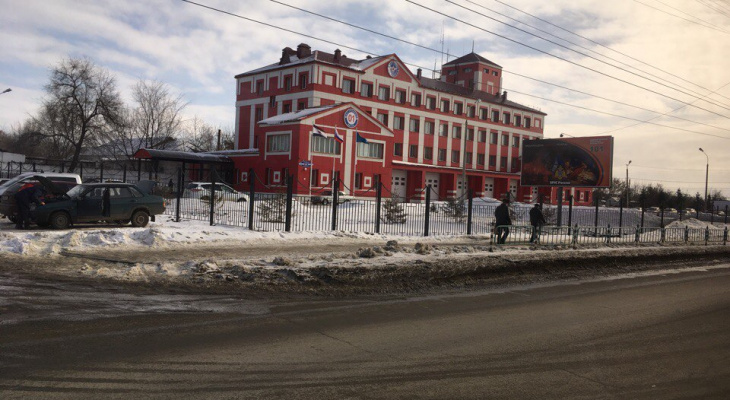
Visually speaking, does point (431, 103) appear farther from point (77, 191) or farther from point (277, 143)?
point (77, 191)

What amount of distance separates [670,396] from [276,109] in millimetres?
61271

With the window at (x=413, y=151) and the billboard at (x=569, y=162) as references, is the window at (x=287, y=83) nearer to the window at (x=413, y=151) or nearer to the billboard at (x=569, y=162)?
the window at (x=413, y=151)

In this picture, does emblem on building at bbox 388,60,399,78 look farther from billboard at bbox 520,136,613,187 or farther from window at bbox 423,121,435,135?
billboard at bbox 520,136,613,187

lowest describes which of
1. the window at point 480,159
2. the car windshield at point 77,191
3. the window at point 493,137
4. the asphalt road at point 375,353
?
the asphalt road at point 375,353

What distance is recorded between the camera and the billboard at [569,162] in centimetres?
3812

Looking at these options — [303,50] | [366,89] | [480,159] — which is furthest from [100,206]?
[480,159]

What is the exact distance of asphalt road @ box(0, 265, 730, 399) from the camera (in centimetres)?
486

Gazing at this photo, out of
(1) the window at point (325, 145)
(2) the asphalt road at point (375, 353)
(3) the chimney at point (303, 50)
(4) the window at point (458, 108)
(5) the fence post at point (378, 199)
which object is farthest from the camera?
(4) the window at point (458, 108)

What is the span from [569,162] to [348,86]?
2980 centimetres

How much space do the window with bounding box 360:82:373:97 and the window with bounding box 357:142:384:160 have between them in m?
12.8

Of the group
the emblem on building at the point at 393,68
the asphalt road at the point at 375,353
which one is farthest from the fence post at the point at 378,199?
the emblem on building at the point at 393,68

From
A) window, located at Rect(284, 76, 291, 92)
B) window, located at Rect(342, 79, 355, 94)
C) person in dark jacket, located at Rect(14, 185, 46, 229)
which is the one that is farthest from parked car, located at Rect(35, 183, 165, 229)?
window, located at Rect(284, 76, 291, 92)

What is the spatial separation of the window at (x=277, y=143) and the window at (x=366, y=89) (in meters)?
16.7

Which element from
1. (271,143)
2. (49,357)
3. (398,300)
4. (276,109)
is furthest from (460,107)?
(49,357)
